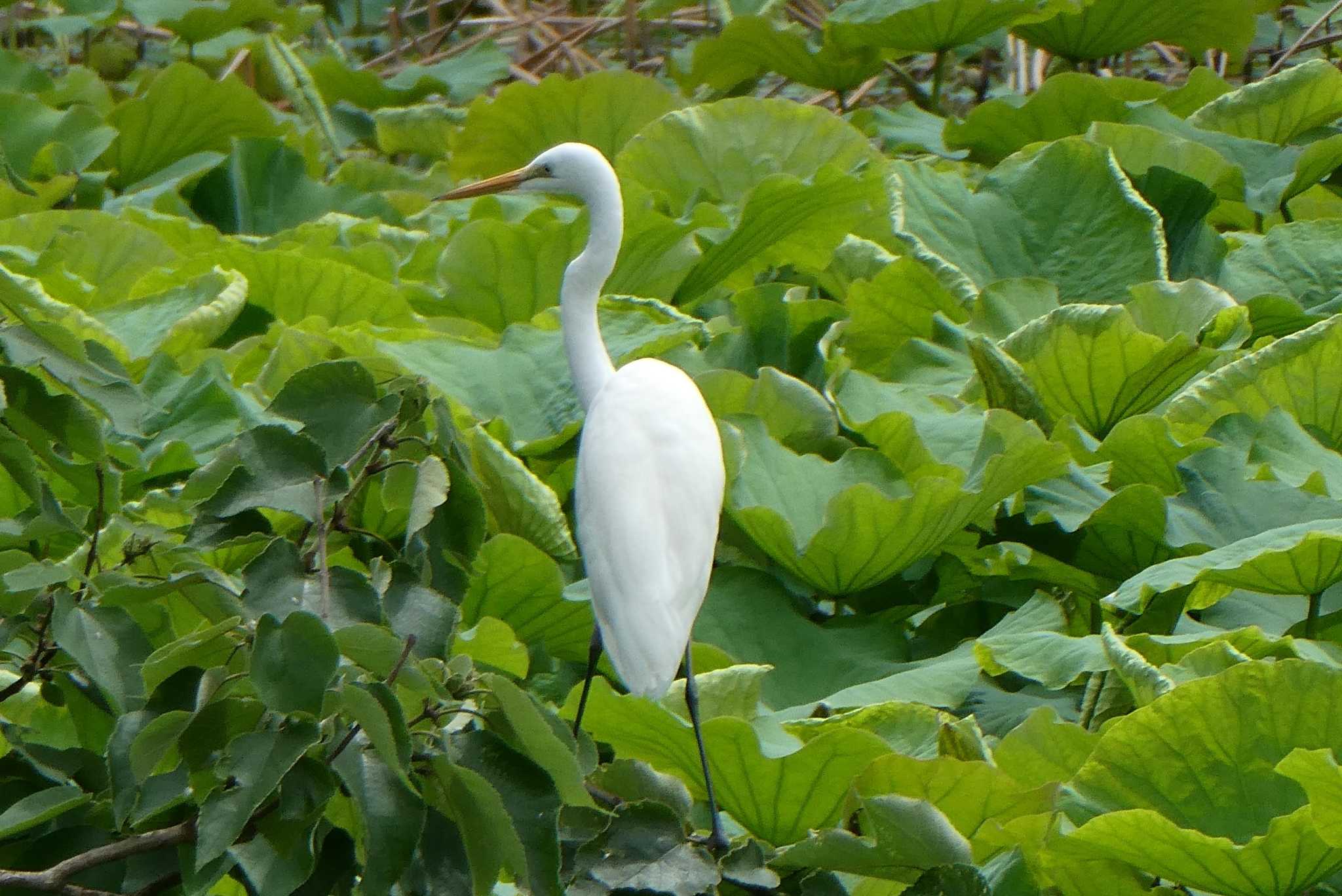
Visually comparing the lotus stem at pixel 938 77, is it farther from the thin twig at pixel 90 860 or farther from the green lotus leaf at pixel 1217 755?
the thin twig at pixel 90 860

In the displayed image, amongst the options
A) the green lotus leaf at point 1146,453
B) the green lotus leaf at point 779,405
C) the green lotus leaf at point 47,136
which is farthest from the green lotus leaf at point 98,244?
the green lotus leaf at point 1146,453

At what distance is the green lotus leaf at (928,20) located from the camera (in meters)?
2.28

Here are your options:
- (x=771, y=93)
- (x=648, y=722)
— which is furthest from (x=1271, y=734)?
(x=771, y=93)

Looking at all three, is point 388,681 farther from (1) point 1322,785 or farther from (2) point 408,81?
(2) point 408,81

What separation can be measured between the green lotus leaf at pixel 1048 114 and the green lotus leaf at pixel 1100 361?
714 millimetres

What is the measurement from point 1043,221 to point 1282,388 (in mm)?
489

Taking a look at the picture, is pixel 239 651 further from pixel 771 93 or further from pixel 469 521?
pixel 771 93

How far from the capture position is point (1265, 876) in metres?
1.03

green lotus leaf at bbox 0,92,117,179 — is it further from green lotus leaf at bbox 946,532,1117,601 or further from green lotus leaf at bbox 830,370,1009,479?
green lotus leaf at bbox 946,532,1117,601

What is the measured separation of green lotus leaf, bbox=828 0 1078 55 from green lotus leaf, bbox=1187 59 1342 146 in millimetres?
256

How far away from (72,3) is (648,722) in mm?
2674

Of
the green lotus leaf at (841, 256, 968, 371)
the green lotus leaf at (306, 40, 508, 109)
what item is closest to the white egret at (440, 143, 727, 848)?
the green lotus leaf at (841, 256, 968, 371)

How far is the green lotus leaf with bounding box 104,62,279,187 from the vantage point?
8.91 feet

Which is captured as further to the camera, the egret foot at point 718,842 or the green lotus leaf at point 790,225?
the green lotus leaf at point 790,225
